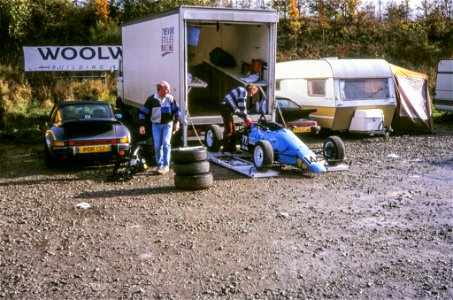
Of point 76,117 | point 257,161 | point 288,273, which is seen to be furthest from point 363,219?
point 76,117

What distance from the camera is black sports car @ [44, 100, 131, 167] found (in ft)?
35.6

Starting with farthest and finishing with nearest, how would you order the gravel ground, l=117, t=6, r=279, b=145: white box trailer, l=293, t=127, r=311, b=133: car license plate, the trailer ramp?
l=293, t=127, r=311, b=133: car license plate → l=117, t=6, r=279, b=145: white box trailer → the trailer ramp → the gravel ground

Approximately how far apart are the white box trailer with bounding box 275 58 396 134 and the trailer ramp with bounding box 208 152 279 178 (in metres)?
4.45

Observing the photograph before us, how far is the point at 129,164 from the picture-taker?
34.6 ft

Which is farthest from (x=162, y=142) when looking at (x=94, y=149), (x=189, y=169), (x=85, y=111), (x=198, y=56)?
(x=198, y=56)

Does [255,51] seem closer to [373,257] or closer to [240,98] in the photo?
[240,98]

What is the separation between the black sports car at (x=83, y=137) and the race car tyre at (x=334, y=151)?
4266mm

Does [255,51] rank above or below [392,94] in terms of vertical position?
above

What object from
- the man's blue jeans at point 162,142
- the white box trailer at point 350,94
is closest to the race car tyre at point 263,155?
the man's blue jeans at point 162,142

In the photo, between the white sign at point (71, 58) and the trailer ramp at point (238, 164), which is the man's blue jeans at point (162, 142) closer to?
the trailer ramp at point (238, 164)

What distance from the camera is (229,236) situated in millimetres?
7059

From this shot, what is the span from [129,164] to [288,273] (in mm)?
5460

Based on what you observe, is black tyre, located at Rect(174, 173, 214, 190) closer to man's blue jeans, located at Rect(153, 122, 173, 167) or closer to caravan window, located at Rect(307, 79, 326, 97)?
man's blue jeans, located at Rect(153, 122, 173, 167)

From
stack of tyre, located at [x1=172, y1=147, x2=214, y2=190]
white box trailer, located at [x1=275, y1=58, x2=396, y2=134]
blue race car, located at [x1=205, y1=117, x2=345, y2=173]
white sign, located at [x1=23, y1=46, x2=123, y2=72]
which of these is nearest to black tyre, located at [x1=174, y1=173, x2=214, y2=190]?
stack of tyre, located at [x1=172, y1=147, x2=214, y2=190]
